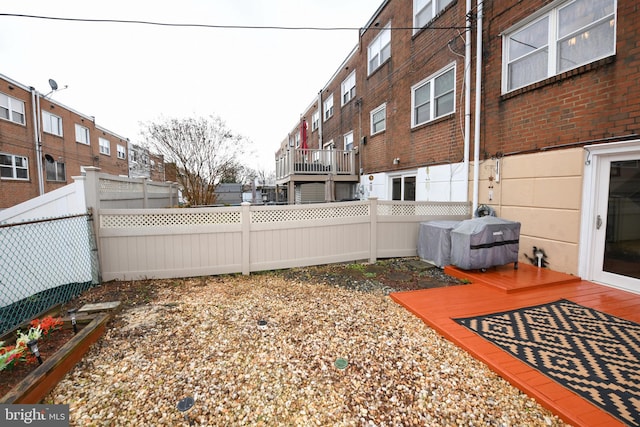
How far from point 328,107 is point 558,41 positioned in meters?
12.7

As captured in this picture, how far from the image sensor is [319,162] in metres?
11.8

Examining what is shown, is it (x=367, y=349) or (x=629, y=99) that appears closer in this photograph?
(x=367, y=349)

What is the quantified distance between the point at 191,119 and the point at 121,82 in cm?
309

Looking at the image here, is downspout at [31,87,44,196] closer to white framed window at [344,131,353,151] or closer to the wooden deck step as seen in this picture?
white framed window at [344,131,353,151]

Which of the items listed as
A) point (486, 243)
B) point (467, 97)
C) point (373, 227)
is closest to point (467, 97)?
point (467, 97)

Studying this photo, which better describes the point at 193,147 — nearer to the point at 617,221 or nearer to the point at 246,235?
the point at 246,235

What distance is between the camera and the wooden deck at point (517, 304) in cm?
186

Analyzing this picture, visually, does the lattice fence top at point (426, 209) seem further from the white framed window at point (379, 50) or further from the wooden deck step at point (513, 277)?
the white framed window at point (379, 50)

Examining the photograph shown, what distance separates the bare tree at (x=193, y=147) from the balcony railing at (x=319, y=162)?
3.92 meters

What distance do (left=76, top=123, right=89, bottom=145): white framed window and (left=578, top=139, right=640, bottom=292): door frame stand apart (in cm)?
2713

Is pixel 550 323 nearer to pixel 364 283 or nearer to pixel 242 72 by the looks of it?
pixel 364 283

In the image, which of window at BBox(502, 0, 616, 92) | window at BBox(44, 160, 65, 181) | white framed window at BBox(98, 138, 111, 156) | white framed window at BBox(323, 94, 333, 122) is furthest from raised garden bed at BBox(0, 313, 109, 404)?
white framed window at BBox(98, 138, 111, 156)

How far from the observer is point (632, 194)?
3820 mm

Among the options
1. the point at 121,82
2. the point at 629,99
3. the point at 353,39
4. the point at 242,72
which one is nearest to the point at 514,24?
the point at 629,99
